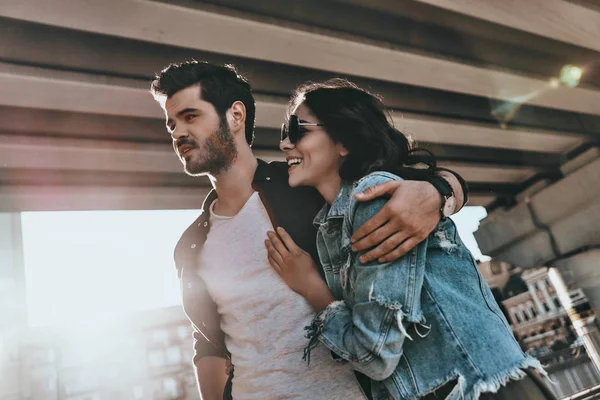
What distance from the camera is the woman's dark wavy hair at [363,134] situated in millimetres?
2012

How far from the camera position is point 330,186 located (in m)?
2.21

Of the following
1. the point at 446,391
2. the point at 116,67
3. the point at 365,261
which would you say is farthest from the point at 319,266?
the point at 116,67

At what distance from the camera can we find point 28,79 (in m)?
3.15

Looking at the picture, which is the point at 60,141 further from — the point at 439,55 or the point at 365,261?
the point at 439,55

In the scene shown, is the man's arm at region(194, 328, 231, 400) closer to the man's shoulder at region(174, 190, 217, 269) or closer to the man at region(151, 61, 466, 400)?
the man at region(151, 61, 466, 400)

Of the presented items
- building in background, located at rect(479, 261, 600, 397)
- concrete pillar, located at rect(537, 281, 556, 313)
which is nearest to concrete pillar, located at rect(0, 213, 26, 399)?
building in background, located at rect(479, 261, 600, 397)

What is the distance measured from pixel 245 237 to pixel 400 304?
3.94 ft

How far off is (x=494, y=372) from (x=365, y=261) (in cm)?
→ 59

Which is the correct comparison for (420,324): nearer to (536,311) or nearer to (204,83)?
(204,83)

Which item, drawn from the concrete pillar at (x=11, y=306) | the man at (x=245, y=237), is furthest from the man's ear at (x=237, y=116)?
the concrete pillar at (x=11, y=306)

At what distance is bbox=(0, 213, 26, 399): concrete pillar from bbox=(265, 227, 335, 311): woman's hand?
43843 millimetres

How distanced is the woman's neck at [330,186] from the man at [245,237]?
0.21 m

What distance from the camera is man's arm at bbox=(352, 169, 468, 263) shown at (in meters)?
1.53

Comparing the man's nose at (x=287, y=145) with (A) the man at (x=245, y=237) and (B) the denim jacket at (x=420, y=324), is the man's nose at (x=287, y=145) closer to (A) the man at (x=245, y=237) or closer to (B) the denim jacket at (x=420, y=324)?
(A) the man at (x=245, y=237)
